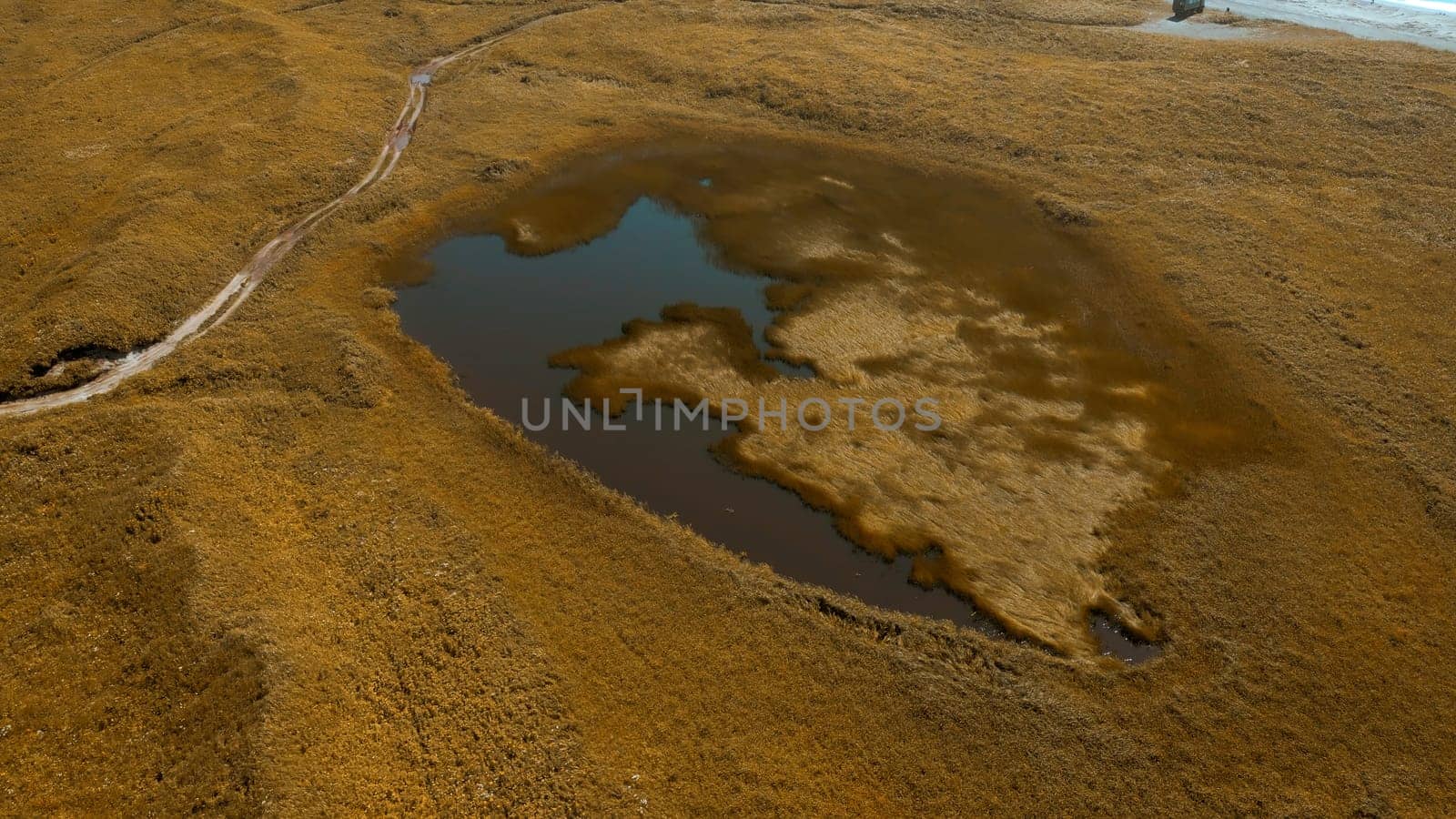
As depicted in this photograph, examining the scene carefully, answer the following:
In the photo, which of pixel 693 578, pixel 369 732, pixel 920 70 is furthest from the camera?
pixel 920 70

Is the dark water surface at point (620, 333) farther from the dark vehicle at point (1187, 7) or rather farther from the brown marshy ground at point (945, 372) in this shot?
the dark vehicle at point (1187, 7)

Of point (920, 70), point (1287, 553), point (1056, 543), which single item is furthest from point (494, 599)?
point (920, 70)

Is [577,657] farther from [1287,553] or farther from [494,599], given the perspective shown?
[1287,553]

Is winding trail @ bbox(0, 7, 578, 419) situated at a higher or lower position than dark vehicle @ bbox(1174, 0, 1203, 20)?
lower

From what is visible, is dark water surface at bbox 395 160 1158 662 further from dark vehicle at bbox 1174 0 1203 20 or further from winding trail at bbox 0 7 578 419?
dark vehicle at bbox 1174 0 1203 20

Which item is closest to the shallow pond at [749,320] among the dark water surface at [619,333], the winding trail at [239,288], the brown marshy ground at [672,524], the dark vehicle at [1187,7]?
the dark water surface at [619,333]

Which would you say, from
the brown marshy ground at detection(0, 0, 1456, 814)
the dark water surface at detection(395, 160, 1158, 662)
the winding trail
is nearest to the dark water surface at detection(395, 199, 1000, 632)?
the dark water surface at detection(395, 160, 1158, 662)
